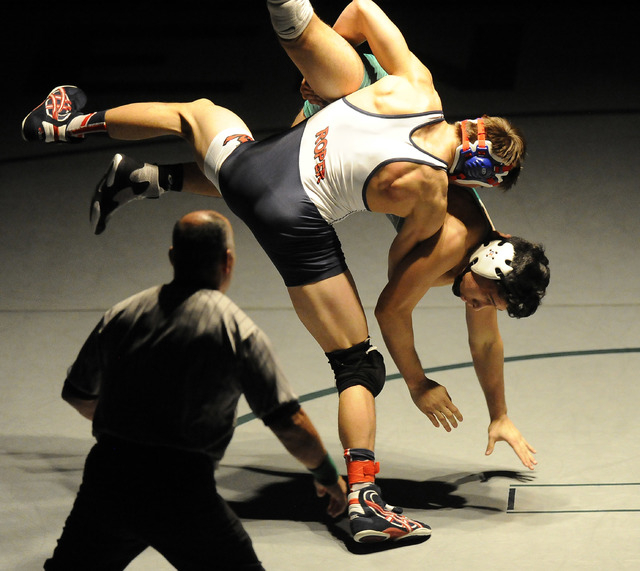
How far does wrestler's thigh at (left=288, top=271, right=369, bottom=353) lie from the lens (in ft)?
10.5

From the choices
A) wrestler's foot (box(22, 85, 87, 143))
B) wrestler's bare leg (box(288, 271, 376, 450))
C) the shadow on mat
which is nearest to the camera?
wrestler's bare leg (box(288, 271, 376, 450))

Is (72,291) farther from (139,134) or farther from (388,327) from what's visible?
(388,327)

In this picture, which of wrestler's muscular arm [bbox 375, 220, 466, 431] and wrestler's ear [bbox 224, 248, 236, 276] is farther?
wrestler's muscular arm [bbox 375, 220, 466, 431]

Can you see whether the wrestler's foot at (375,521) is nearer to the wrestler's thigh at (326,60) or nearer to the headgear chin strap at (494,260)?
the headgear chin strap at (494,260)

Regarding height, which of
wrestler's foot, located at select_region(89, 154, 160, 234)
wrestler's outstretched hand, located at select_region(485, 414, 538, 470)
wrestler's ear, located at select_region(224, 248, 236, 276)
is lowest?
wrestler's outstretched hand, located at select_region(485, 414, 538, 470)

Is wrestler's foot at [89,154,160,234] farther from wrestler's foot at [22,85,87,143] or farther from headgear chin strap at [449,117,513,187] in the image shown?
headgear chin strap at [449,117,513,187]

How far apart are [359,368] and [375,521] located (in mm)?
437

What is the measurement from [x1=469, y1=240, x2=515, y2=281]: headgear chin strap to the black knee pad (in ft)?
Result: 1.27

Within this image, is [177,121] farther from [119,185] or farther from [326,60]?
[326,60]

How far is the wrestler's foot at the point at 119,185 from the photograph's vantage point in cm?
367

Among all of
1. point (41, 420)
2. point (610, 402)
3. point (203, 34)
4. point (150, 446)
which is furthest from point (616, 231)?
point (203, 34)

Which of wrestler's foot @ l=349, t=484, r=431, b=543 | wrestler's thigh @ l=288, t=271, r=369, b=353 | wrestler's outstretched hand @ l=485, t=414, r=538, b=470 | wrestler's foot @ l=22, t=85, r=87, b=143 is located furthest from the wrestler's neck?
wrestler's foot @ l=22, t=85, r=87, b=143

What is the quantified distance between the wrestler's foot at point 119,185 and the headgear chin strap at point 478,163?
1080 millimetres

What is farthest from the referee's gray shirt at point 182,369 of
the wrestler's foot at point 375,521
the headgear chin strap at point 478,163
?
the headgear chin strap at point 478,163
